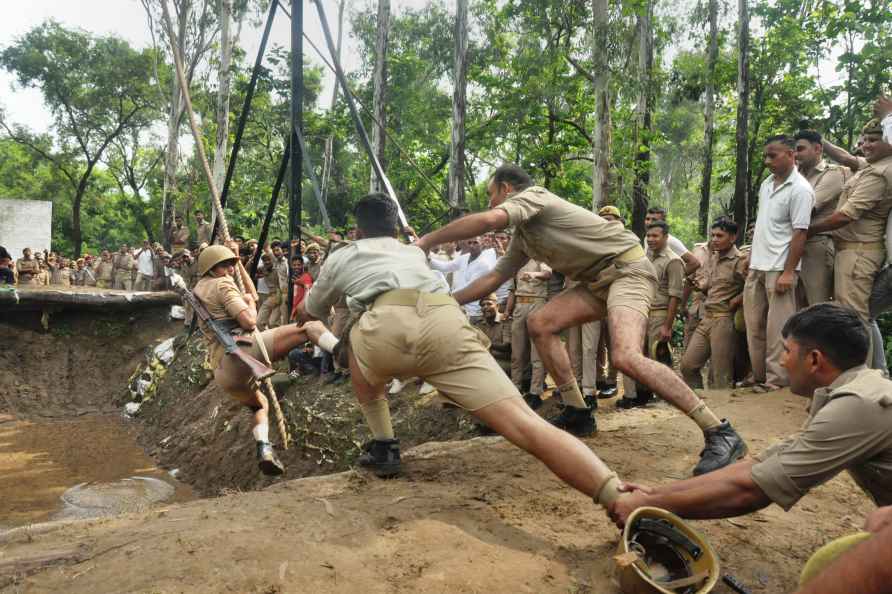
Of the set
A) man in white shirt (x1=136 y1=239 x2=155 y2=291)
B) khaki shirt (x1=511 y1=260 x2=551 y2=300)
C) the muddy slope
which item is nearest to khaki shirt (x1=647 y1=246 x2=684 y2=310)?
khaki shirt (x1=511 y1=260 x2=551 y2=300)

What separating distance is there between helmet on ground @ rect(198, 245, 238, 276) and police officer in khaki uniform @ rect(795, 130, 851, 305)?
210 inches

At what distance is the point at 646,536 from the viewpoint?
2.48m

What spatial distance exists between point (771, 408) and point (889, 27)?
13.3 meters

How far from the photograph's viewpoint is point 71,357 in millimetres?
15188

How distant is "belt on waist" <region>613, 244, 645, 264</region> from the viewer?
4.04m

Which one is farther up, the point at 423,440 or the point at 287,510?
the point at 287,510

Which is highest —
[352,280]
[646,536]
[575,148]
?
[575,148]

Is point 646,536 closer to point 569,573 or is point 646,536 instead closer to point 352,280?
point 569,573

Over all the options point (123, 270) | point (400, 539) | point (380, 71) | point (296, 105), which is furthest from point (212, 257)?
point (123, 270)

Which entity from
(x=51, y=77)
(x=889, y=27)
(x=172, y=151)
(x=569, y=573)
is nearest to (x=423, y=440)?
(x=569, y=573)

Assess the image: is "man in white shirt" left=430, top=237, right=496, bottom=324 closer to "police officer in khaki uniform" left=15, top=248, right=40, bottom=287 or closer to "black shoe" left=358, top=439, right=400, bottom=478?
"black shoe" left=358, top=439, right=400, bottom=478

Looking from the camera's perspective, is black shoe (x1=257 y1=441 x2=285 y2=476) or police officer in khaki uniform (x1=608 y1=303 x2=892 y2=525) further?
black shoe (x1=257 y1=441 x2=285 y2=476)

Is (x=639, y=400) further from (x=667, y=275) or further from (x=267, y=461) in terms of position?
(x=267, y=461)

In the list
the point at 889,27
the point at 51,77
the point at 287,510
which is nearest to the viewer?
the point at 287,510
